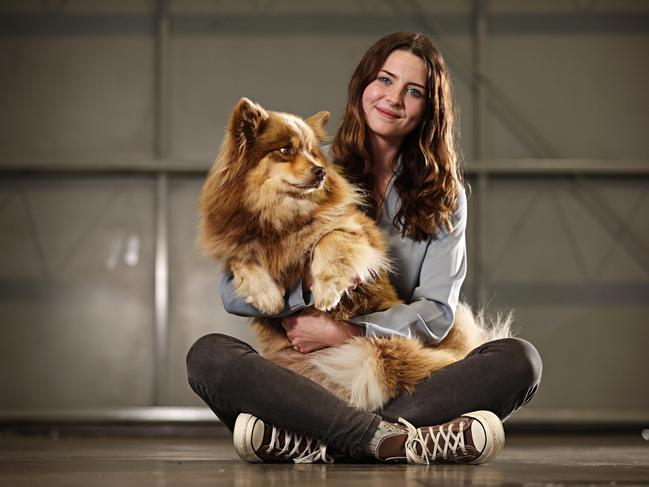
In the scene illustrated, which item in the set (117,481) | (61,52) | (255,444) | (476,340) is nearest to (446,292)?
(476,340)

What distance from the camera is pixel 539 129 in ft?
18.9

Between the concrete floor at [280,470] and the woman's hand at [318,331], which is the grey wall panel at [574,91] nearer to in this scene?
the concrete floor at [280,470]

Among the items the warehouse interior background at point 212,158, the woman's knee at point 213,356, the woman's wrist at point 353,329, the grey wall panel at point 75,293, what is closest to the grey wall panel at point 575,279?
the warehouse interior background at point 212,158

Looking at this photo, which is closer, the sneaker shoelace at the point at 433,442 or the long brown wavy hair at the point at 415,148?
the sneaker shoelace at the point at 433,442

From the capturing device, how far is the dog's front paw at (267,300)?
258cm

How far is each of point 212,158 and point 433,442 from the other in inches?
138

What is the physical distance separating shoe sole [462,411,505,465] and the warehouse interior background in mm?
3165

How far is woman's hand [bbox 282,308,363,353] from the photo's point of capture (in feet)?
8.55

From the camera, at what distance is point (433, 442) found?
8.17 ft

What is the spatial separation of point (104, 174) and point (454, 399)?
3680mm

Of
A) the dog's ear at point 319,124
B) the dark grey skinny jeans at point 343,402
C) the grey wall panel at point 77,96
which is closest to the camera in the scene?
the dark grey skinny jeans at point 343,402

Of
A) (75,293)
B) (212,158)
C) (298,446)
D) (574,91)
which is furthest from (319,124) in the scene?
(574,91)

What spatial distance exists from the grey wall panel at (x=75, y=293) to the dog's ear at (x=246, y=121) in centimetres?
321

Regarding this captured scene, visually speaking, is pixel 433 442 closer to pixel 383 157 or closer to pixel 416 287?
pixel 416 287
